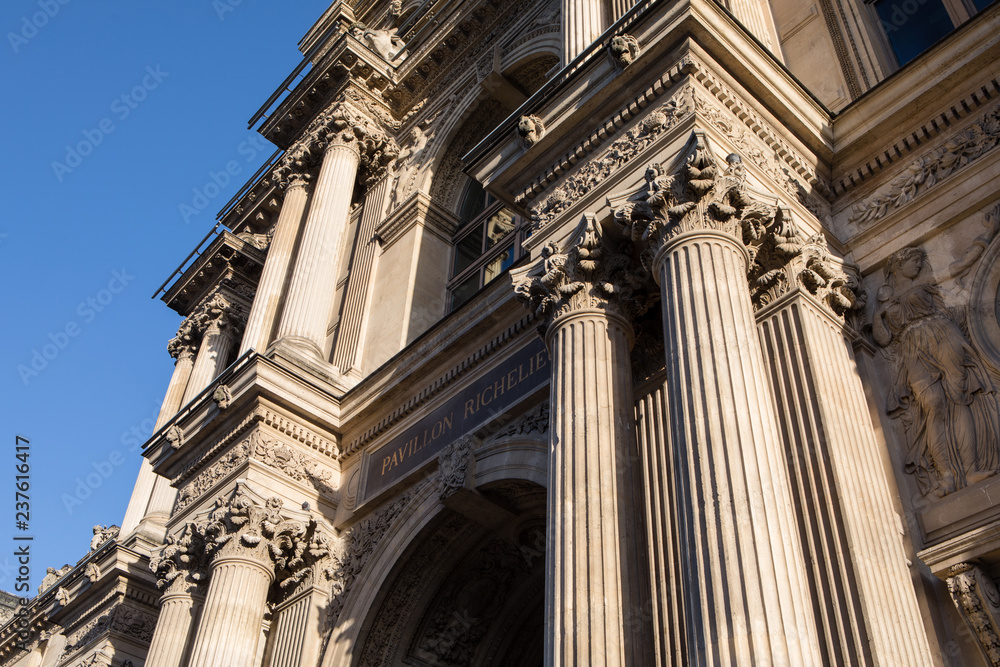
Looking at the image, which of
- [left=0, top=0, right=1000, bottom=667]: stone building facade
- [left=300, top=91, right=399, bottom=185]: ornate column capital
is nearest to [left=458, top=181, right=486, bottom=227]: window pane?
[left=0, top=0, right=1000, bottom=667]: stone building facade

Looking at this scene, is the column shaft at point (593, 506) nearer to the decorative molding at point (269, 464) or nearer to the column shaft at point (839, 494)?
the column shaft at point (839, 494)

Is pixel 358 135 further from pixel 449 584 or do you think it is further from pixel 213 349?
pixel 449 584

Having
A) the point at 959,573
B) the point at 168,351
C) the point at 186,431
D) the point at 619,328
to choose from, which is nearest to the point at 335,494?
the point at 186,431

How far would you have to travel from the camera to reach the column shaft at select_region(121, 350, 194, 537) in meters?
23.7

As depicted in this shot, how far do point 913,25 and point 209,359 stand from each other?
19.1 metres

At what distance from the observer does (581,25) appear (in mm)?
12945

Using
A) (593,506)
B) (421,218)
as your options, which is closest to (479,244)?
(421,218)

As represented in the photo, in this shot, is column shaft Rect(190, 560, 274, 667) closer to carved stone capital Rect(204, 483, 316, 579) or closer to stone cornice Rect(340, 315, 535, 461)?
carved stone capital Rect(204, 483, 316, 579)

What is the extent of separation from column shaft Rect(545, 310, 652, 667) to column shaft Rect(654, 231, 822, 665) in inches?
30.6

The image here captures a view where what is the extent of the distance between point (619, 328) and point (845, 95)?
4870mm

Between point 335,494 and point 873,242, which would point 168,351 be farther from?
point 873,242

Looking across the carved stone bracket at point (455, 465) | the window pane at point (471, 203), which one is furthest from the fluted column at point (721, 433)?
the window pane at point (471, 203)

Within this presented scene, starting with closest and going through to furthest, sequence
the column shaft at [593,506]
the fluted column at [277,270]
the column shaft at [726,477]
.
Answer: the column shaft at [726,477]
the column shaft at [593,506]
the fluted column at [277,270]

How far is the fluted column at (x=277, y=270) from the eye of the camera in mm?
19125
